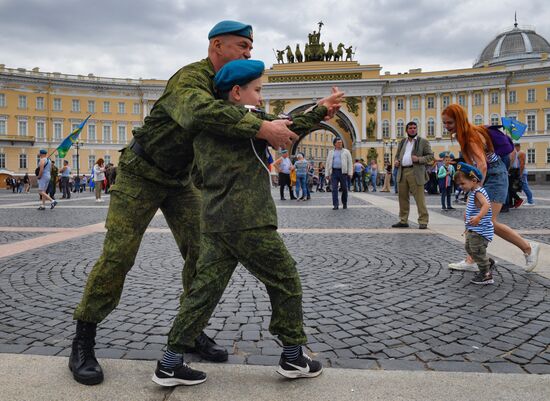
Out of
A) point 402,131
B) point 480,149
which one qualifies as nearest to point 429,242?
point 480,149

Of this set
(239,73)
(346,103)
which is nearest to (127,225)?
(239,73)

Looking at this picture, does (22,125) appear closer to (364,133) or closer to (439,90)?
(364,133)

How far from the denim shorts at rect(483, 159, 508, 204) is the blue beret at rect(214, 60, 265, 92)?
3.37 m

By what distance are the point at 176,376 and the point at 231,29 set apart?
5.53 ft

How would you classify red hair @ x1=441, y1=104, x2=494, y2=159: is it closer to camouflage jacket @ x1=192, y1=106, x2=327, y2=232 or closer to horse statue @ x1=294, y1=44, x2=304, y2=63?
camouflage jacket @ x1=192, y1=106, x2=327, y2=232

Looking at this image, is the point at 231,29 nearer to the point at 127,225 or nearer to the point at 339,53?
the point at 127,225

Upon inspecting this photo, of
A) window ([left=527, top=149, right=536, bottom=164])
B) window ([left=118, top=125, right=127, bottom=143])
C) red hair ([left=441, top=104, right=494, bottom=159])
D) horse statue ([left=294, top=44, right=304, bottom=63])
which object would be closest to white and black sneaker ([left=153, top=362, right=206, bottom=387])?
red hair ([left=441, top=104, right=494, bottom=159])

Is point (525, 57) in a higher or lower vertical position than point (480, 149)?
higher

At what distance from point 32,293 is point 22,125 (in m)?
63.5

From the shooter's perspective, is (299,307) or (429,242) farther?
(429,242)

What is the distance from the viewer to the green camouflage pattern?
2344 millimetres

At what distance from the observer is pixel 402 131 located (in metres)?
58.3

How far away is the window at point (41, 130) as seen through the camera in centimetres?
5922

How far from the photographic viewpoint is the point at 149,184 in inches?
96.9
